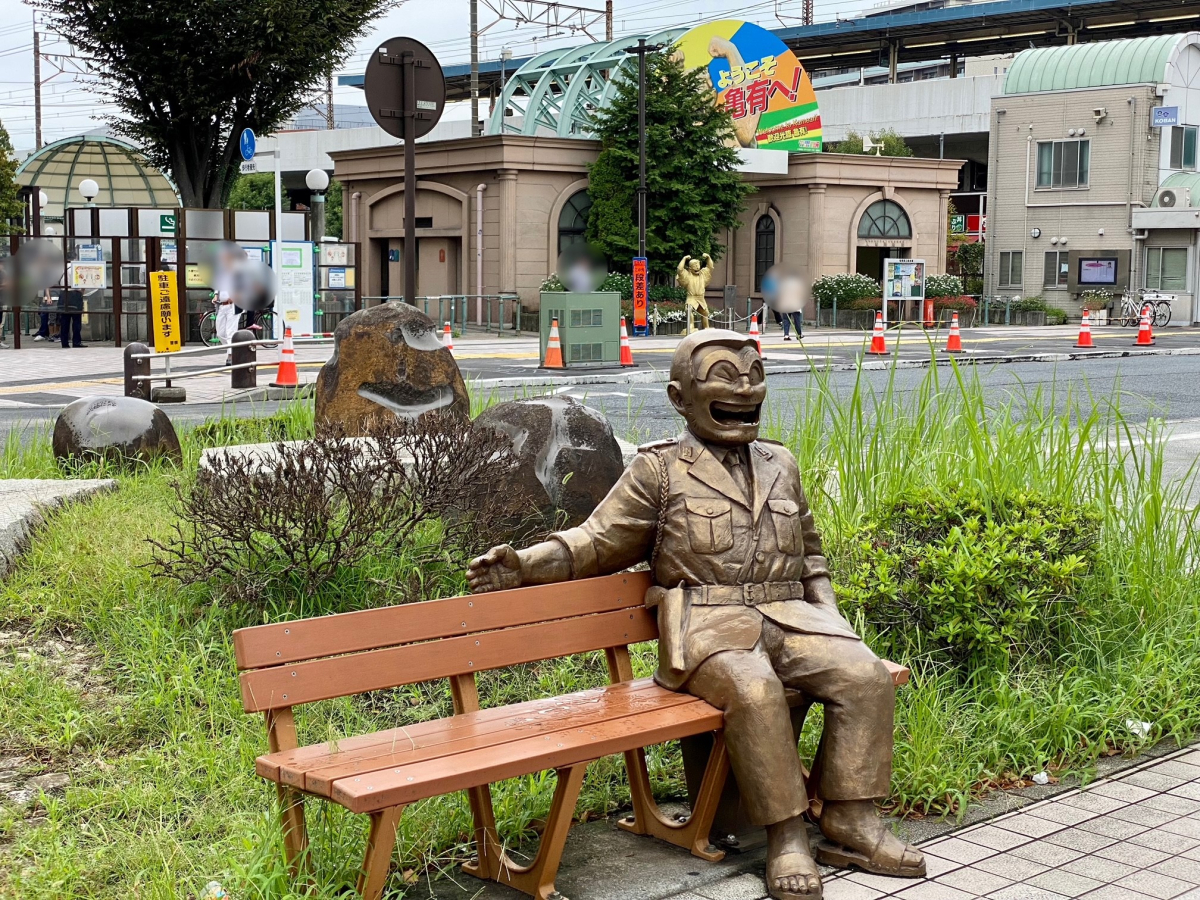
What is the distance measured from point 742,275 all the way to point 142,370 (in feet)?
91.1

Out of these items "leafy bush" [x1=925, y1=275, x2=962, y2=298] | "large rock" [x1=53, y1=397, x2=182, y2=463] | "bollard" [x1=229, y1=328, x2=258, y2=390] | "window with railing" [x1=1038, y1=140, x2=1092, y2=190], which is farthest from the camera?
"window with railing" [x1=1038, y1=140, x2=1092, y2=190]

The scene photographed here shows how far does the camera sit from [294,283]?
79.5ft

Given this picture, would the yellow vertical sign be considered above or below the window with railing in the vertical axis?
below

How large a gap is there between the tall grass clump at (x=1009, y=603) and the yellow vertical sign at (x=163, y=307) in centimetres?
1284

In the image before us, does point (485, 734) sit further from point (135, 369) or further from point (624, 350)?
point (624, 350)

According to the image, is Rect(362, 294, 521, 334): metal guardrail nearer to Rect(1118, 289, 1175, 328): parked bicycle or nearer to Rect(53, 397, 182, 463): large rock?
Rect(1118, 289, 1175, 328): parked bicycle

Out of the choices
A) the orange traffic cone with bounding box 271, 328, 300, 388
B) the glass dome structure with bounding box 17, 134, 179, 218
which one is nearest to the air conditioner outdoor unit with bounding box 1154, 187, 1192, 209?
the glass dome structure with bounding box 17, 134, 179, 218

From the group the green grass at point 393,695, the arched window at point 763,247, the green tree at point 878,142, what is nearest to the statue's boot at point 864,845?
the green grass at point 393,695

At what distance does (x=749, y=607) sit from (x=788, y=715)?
33 cm

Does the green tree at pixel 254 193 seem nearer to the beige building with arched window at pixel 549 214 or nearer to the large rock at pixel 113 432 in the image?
the beige building with arched window at pixel 549 214

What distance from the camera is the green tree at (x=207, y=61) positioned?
1256 inches

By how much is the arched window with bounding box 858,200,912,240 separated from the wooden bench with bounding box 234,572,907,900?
3635 centimetres

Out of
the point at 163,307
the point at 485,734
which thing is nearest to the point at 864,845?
the point at 485,734

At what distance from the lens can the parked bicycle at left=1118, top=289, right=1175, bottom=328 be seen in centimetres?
3950
